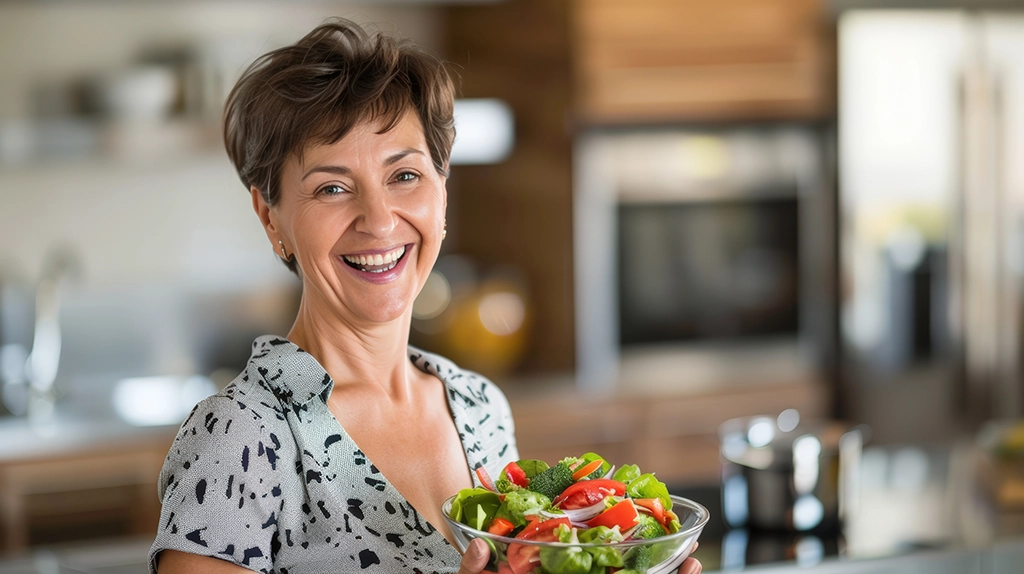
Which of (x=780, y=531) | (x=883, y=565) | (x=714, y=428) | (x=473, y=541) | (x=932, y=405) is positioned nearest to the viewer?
(x=473, y=541)

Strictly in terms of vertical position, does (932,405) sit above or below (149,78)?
below

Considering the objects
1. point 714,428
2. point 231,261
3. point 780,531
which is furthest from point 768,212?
point 780,531

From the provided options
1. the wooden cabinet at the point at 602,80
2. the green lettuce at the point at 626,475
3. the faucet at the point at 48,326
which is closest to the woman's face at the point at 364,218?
the green lettuce at the point at 626,475

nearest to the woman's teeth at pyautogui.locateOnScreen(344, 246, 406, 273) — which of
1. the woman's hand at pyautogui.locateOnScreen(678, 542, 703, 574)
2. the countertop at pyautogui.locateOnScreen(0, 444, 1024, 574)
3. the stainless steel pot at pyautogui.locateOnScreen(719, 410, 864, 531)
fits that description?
the woman's hand at pyautogui.locateOnScreen(678, 542, 703, 574)

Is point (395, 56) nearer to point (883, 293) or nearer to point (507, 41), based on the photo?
point (507, 41)

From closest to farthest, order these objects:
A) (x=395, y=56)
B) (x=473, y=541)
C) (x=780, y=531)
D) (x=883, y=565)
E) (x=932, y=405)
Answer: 1. (x=473, y=541)
2. (x=395, y=56)
3. (x=883, y=565)
4. (x=780, y=531)
5. (x=932, y=405)

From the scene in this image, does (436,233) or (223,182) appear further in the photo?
(223,182)

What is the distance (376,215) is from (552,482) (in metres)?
0.28

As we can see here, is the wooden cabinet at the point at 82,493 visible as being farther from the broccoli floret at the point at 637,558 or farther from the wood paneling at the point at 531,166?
the broccoli floret at the point at 637,558

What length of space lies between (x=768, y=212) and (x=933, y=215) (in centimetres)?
52

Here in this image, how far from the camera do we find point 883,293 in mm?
3557

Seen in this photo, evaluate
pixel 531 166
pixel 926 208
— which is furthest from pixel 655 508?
pixel 926 208

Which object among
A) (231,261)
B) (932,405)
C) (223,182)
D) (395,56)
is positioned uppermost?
(395,56)

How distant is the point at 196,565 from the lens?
0.93 meters
